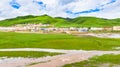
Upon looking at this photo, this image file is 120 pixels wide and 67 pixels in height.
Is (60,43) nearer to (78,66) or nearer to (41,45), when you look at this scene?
(41,45)

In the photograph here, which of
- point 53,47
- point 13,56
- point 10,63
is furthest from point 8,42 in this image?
point 10,63

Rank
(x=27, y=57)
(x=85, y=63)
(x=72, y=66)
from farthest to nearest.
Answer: (x=27, y=57) < (x=85, y=63) < (x=72, y=66)

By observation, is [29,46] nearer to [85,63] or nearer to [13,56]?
[13,56]

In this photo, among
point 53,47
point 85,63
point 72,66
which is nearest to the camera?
point 72,66

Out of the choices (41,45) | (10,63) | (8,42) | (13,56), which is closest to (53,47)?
(41,45)

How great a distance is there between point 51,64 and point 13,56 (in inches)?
589

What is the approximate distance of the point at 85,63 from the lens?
5788 cm

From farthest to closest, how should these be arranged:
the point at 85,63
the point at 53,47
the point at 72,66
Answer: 1. the point at 53,47
2. the point at 85,63
3. the point at 72,66

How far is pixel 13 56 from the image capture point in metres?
69.6

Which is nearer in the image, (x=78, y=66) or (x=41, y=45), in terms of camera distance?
(x=78, y=66)

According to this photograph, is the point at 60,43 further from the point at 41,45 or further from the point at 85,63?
the point at 85,63

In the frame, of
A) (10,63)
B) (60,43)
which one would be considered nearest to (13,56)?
(10,63)

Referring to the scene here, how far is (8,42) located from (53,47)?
14.1m

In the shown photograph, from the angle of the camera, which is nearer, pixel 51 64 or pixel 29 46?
pixel 51 64
